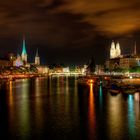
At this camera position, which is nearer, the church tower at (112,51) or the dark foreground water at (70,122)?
the dark foreground water at (70,122)

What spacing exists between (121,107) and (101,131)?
691 cm

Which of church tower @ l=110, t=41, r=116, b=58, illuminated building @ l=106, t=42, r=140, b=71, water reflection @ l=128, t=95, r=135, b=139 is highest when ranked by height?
church tower @ l=110, t=41, r=116, b=58

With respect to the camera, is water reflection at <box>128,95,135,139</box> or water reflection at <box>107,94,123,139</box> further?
water reflection at <box>128,95,135,139</box>

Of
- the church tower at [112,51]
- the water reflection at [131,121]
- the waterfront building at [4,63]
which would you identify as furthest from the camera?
the church tower at [112,51]

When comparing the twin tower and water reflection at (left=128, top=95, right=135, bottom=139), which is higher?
the twin tower

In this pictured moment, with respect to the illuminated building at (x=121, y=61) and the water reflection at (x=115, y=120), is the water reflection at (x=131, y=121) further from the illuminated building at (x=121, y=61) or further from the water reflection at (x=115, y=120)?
the illuminated building at (x=121, y=61)

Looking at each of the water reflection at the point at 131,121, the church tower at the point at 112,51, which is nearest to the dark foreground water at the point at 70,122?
the water reflection at the point at 131,121

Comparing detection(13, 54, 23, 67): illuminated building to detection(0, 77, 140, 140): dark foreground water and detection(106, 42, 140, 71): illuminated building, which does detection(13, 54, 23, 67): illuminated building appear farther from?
detection(0, 77, 140, 140): dark foreground water

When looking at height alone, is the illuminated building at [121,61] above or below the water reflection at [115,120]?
above

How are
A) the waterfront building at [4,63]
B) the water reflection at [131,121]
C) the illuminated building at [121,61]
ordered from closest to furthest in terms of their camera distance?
the water reflection at [131,121] → the illuminated building at [121,61] → the waterfront building at [4,63]

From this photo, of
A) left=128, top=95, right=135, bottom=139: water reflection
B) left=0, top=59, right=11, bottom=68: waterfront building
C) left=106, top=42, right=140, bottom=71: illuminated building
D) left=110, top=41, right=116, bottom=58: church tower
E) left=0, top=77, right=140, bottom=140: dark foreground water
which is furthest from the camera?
left=110, top=41, right=116, bottom=58: church tower

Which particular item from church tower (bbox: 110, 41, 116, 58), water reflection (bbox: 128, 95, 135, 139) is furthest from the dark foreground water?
church tower (bbox: 110, 41, 116, 58)

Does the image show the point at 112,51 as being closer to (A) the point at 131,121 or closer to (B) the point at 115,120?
(B) the point at 115,120

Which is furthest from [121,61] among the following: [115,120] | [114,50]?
[115,120]
